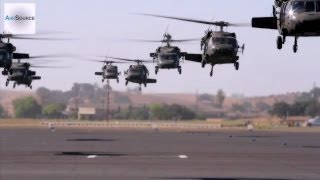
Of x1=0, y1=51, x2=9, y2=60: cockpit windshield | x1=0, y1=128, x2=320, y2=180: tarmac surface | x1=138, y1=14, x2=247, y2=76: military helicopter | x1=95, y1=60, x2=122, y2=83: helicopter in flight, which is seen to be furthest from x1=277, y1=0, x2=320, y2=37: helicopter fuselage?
x1=95, y1=60, x2=122, y2=83: helicopter in flight

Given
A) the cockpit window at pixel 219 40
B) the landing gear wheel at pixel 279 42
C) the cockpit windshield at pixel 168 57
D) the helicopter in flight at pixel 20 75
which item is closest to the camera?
the landing gear wheel at pixel 279 42

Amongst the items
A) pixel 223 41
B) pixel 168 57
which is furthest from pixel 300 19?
pixel 168 57

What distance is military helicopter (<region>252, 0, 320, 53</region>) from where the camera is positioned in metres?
34.8

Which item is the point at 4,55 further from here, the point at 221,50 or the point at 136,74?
the point at 136,74

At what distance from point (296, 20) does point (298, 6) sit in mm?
914

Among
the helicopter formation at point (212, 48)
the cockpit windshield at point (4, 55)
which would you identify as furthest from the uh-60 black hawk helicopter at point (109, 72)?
the cockpit windshield at point (4, 55)

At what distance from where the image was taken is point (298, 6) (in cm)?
3556


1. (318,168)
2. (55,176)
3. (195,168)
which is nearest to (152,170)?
(195,168)

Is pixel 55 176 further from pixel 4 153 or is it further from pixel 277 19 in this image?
pixel 4 153

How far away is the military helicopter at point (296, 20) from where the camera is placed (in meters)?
34.8

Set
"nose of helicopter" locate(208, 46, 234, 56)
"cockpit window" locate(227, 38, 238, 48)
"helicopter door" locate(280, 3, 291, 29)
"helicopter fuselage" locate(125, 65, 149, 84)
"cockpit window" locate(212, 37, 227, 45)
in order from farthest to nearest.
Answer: "helicopter fuselage" locate(125, 65, 149, 84)
"cockpit window" locate(227, 38, 238, 48)
"cockpit window" locate(212, 37, 227, 45)
"nose of helicopter" locate(208, 46, 234, 56)
"helicopter door" locate(280, 3, 291, 29)

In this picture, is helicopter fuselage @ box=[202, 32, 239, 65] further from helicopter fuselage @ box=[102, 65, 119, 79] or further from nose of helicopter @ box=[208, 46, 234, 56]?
helicopter fuselage @ box=[102, 65, 119, 79]

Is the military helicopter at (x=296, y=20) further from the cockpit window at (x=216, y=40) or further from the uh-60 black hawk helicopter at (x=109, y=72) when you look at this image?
the uh-60 black hawk helicopter at (x=109, y=72)

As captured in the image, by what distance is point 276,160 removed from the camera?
49000 millimetres
